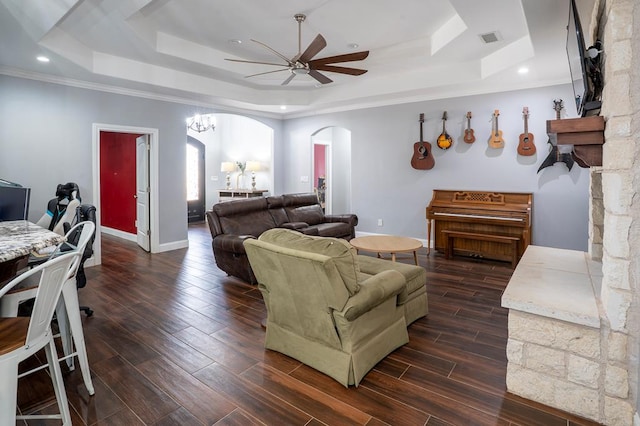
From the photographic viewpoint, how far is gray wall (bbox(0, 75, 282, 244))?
446 cm

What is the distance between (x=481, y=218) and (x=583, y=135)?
3.06 meters

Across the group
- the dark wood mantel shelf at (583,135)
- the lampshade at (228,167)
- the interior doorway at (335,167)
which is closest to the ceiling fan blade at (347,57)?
the dark wood mantel shelf at (583,135)

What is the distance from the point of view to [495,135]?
5398mm

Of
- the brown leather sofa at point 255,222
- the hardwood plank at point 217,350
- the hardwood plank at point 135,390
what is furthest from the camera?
the brown leather sofa at point 255,222

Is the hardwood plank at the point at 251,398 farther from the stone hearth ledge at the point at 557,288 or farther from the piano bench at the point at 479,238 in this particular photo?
the piano bench at the point at 479,238

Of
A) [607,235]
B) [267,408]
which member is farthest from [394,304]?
[607,235]

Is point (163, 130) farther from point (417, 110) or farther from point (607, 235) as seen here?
point (607, 235)

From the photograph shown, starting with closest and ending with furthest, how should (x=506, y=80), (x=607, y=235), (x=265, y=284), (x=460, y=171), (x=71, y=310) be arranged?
(x=607, y=235) < (x=71, y=310) < (x=265, y=284) < (x=506, y=80) < (x=460, y=171)

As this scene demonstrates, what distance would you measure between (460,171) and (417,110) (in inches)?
50.6

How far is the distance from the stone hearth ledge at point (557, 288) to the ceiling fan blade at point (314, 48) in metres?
2.54

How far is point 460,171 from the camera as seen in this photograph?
5.79m

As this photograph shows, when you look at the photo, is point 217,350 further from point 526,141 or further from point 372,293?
point 526,141

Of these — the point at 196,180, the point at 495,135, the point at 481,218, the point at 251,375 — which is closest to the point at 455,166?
the point at 495,135

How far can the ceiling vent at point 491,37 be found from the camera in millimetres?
3908
